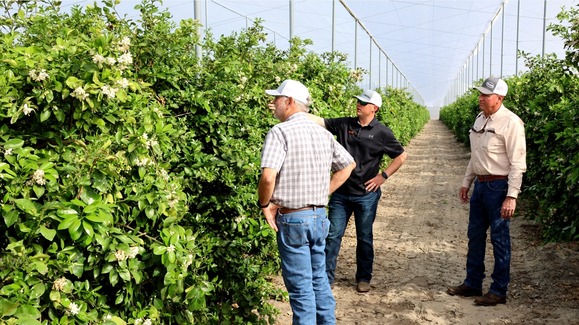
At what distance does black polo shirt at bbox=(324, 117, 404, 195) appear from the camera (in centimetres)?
509

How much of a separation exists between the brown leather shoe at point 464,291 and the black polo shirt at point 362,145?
1328mm

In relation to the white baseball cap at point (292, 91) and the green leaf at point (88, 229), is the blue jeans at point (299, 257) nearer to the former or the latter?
the white baseball cap at point (292, 91)

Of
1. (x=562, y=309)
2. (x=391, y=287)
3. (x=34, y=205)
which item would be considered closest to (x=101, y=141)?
(x=34, y=205)

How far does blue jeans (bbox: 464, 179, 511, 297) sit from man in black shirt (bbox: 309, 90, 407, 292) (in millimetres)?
848

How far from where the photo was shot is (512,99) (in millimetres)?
10453

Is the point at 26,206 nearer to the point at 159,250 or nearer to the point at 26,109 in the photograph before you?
the point at 26,109

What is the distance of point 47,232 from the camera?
237cm

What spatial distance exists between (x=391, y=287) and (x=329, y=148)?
95.5 inches

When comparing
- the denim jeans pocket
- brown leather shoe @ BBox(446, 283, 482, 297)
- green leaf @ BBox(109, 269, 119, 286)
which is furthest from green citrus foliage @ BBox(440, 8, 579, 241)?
green leaf @ BBox(109, 269, 119, 286)

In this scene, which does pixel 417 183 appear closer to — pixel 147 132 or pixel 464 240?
pixel 464 240

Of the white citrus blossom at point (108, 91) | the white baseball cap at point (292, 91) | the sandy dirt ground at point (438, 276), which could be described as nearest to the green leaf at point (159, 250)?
the white citrus blossom at point (108, 91)

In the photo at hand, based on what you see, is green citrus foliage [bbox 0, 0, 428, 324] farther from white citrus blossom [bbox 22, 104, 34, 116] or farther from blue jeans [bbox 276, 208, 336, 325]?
blue jeans [bbox 276, 208, 336, 325]

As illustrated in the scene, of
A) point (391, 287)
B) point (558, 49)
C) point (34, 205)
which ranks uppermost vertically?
point (558, 49)

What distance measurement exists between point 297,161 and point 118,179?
1128 millimetres
